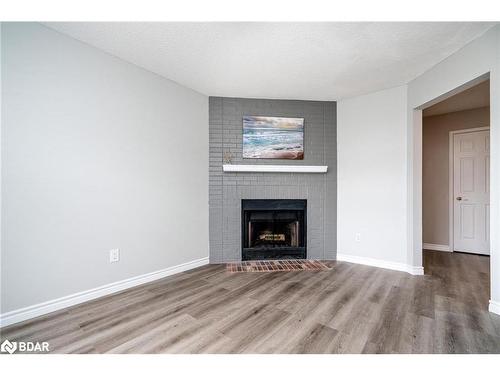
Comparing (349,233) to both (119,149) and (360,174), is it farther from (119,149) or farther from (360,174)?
(119,149)

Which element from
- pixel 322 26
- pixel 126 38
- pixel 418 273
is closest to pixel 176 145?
pixel 126 38

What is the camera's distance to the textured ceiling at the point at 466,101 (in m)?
3.01

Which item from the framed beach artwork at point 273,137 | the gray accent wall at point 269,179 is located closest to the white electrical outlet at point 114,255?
the gray accent wall at point 269,179

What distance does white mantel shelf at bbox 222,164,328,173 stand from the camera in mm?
3125

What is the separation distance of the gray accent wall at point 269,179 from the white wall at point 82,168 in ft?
1.57

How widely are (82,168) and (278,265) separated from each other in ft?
8.15

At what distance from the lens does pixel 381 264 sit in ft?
9.93

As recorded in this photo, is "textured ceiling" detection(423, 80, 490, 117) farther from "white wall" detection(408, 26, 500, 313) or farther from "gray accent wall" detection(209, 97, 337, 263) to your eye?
"gray accent wall" detection(209, 97, 337, 263)

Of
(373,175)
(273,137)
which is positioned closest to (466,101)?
(373,175)

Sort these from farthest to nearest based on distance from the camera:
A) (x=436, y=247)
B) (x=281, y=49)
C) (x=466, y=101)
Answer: (x=436, y=247), (x=466, y=101), (x=281, y=49)

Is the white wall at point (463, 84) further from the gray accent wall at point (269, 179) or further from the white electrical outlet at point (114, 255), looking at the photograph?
the white electrical outlet at point (114, 255)

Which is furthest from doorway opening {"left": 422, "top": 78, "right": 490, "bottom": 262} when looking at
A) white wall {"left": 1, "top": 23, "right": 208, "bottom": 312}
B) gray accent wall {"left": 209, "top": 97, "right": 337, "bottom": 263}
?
white wall {"left": 1, "top": 23, "right": 208, "bottom": 312}

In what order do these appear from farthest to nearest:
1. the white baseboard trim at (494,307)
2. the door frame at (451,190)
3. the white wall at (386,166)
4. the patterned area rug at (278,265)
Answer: the door frame at (451,190) < the patterned area rug at (278,265) < the white wall at (386,166) < the white baseboard trim at (494,307)

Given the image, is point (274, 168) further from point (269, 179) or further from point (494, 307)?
point (494, 307)
